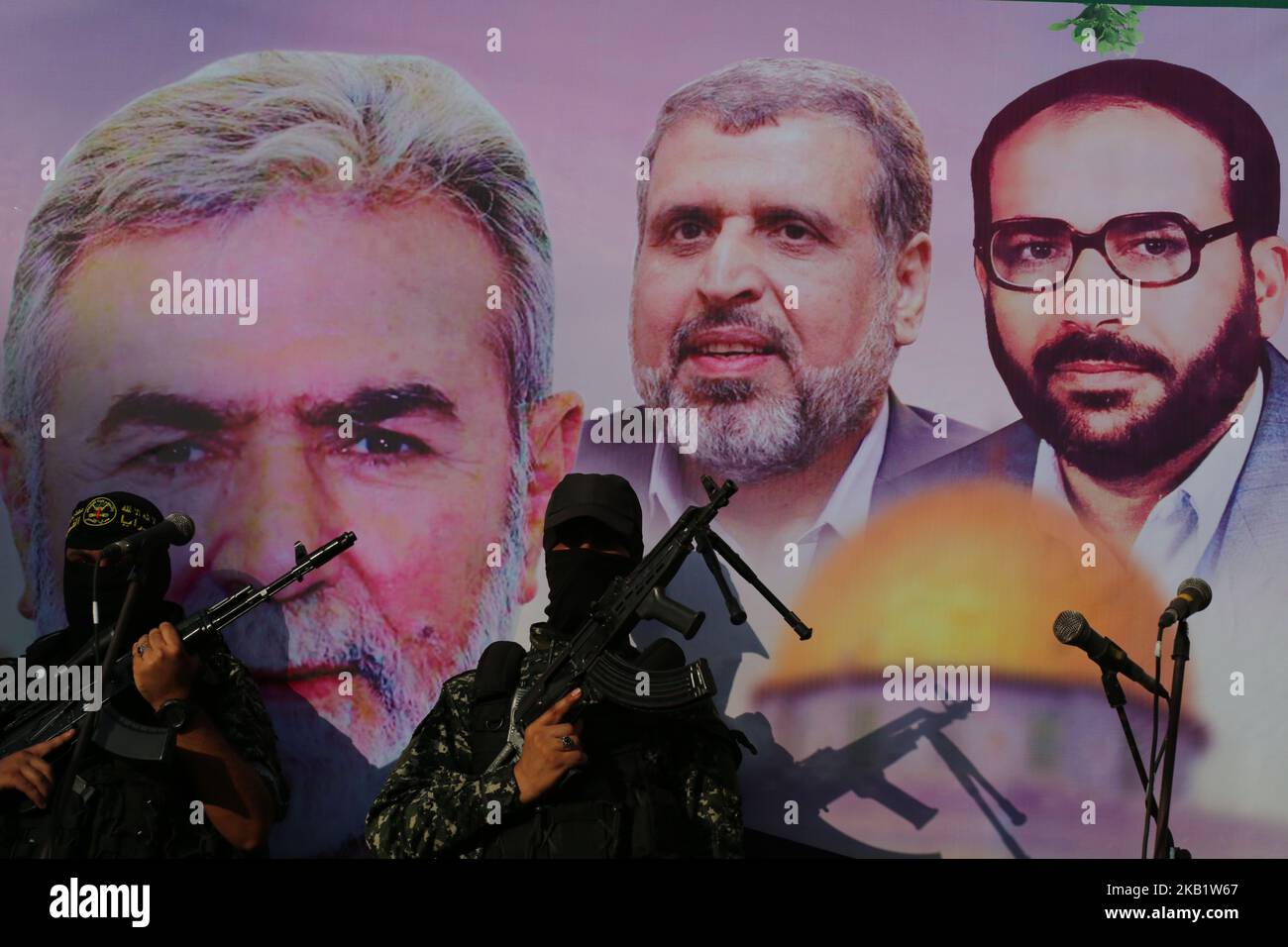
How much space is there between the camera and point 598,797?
513 cm

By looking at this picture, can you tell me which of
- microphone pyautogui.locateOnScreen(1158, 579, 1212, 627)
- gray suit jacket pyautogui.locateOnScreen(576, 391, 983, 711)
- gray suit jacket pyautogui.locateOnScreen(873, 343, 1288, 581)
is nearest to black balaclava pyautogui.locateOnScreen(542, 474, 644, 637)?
gray suit jacket pyautogui.locateOnScreen(576, 391, 983, 711)

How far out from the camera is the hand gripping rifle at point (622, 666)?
5.14 meters

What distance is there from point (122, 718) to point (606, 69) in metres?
3.06

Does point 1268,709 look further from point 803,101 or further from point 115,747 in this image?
point 115,747

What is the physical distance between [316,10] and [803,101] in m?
1.95

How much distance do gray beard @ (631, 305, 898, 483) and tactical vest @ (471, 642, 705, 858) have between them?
1.34 m

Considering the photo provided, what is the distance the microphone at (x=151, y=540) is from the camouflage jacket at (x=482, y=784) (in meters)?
1.09

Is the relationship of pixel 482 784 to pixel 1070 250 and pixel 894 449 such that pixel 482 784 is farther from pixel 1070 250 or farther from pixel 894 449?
pixel 1070 250

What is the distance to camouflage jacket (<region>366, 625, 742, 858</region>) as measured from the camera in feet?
16.5

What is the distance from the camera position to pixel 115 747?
517 cm

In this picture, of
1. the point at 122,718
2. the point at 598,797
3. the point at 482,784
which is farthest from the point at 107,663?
the point at 598,797

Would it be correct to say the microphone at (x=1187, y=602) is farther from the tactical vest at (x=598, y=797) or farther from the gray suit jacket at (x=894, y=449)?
the tactical vest at (x=598, y=797)

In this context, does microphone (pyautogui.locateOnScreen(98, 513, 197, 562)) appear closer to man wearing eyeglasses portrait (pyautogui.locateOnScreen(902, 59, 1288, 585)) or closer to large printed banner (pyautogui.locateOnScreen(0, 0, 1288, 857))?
large printed banner (pyautogui.locateOnScreen(0, 0, 1288, 857))
